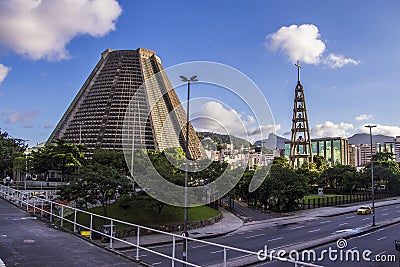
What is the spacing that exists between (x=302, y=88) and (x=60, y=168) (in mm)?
75835

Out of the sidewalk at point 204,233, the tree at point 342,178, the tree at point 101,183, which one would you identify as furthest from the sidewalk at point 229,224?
the tree at point 342,178

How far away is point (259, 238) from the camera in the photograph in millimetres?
27438

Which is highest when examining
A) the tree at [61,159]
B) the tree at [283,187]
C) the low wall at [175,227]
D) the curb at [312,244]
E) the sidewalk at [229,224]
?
the tree at [61,159]

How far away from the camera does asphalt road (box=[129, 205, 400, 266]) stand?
20.7m

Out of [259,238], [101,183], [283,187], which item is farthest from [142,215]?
[283,187]

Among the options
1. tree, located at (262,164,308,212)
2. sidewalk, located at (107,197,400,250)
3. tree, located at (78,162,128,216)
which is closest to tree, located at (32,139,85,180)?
tree, located at (78,162,128,216)

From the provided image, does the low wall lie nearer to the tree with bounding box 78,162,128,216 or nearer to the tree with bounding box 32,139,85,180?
the tree with bounding box 78,162,128,216

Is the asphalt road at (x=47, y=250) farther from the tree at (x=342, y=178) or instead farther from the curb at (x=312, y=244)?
the tree at (x=342, y=178)

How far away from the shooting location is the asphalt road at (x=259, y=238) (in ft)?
67.8

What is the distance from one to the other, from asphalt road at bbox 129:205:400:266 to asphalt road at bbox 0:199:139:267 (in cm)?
863

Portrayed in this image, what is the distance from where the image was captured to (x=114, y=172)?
30.0 metres

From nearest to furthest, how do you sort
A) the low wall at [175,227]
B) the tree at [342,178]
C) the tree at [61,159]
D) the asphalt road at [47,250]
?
1. the asphalt road at [47,250]
2. the low wall at [175,227]
3. the tree at [61,159]
4. the tree at [342,178]

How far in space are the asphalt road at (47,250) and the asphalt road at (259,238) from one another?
8.63 meters

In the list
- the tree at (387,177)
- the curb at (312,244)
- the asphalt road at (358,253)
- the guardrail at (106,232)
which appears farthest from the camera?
the tree at (387,177)
